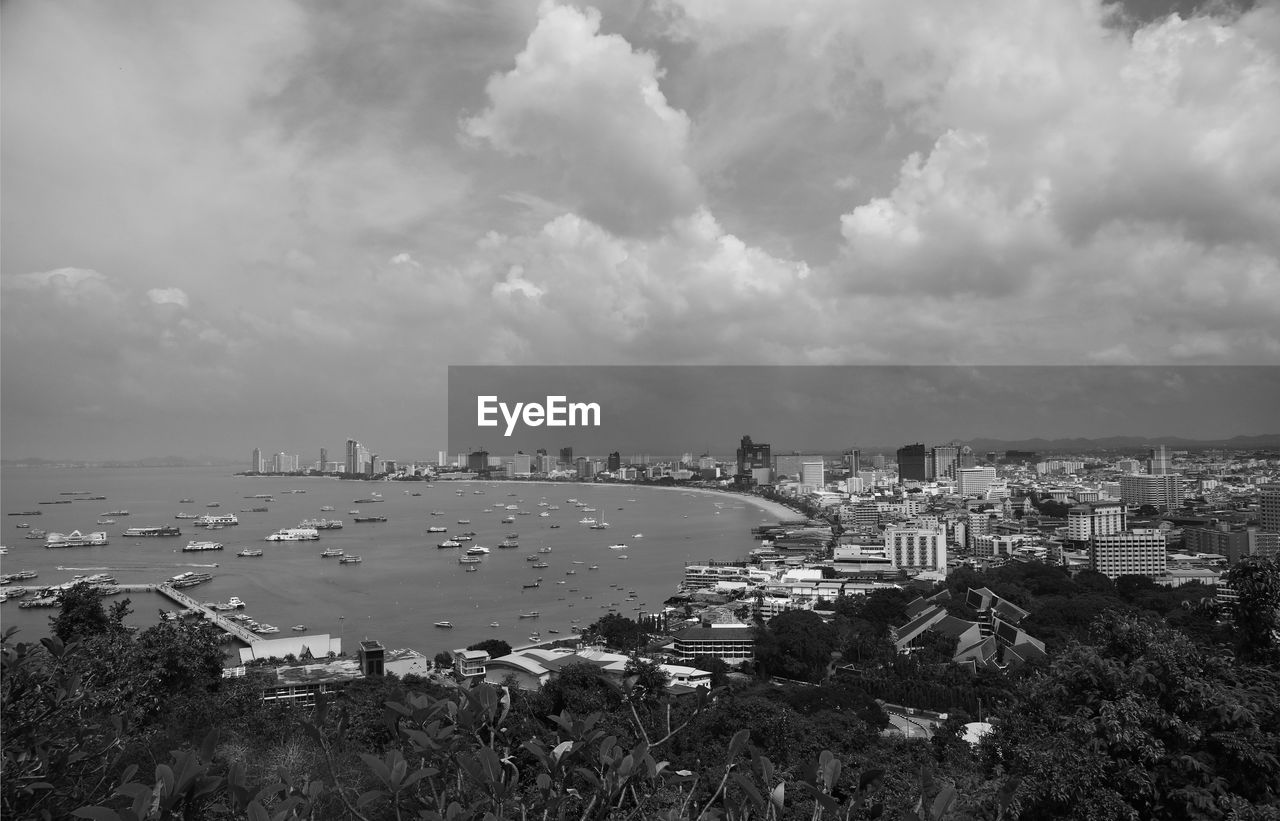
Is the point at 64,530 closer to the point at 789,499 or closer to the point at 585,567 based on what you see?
the point at 585,567

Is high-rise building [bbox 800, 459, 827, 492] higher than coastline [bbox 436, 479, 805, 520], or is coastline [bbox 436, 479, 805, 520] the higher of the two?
high-rise building [bbox 800, 459, 827, 492]

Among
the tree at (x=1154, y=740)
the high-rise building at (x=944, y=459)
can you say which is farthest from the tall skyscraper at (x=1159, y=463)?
the tree at (x=1154, y=740)

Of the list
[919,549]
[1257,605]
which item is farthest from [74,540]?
[1257,605]

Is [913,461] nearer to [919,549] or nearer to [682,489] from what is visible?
[682,489]

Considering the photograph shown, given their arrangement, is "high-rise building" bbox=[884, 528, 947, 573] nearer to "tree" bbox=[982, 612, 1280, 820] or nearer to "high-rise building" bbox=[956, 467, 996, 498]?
"high-rise building" bbox=[956, 467, 996, 498]

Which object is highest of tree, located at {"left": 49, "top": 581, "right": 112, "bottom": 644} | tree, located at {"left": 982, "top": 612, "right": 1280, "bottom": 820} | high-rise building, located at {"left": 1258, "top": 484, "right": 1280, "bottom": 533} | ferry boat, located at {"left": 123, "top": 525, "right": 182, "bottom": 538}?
tree, located at {"left": 982, "top": 612, "right": 1280, "bottom": 820}

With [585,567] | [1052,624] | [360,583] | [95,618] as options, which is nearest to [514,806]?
[95,618]

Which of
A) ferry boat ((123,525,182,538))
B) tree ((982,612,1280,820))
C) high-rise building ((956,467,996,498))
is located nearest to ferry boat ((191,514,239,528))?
ferry boat ((123,525,182,538))
